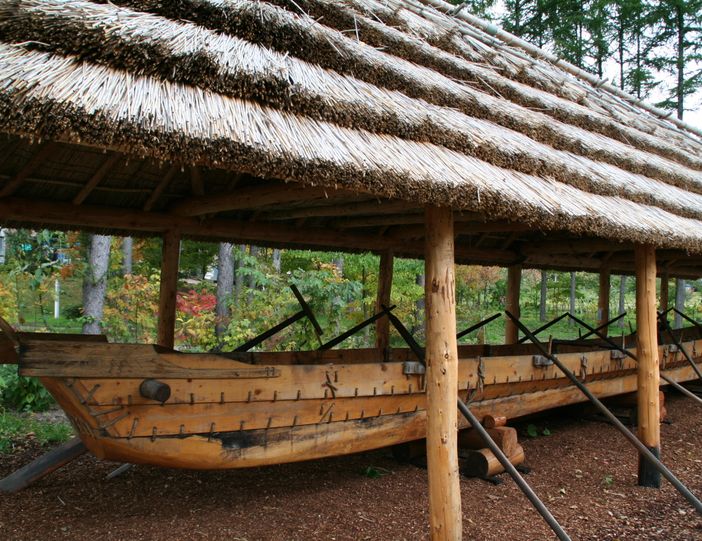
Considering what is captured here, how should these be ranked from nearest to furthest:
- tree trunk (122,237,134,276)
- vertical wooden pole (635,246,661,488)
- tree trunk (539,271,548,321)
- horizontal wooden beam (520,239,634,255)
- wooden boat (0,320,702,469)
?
wooden boat (0,320,702,469), vertical wooden pole (635,246,661,488), horizontal wooden beam (520,239,634,255), tree trunk (122,237,134,276), tree trunk (539,271,548,321)

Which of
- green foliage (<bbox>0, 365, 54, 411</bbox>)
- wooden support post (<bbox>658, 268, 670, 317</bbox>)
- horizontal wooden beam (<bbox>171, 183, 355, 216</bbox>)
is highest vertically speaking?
horizontal wooden beam (<bbox>171, 183, 355, 216</bbox>)

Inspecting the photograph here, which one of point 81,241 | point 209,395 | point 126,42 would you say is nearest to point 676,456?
point 209,395

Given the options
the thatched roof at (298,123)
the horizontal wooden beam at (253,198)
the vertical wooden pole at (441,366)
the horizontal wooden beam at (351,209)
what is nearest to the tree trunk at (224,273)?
the thatched roof at (298,123)

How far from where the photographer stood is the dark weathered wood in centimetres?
400

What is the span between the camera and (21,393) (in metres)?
6.73

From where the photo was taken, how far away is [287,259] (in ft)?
42.1

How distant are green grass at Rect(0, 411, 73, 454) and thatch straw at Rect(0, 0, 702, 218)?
4133 millimetres

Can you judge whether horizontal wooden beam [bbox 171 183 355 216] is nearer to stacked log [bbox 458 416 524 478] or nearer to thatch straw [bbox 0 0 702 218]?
thatch straw [bbox 0 0 702 218]

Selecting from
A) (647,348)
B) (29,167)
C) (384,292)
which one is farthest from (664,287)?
(29,167)

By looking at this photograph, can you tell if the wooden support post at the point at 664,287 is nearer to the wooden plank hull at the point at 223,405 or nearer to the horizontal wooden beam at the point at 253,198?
the wooden plank hull at the point at 223,405

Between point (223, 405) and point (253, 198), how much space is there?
137 cm

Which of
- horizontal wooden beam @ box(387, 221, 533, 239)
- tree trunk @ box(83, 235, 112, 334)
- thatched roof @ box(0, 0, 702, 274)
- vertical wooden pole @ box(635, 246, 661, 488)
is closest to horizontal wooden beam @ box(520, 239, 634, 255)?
vertical wooden pole @ box(635, 246, 661, 488)

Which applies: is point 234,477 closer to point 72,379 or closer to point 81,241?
point 72,379

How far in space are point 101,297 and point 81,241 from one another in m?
2.36
